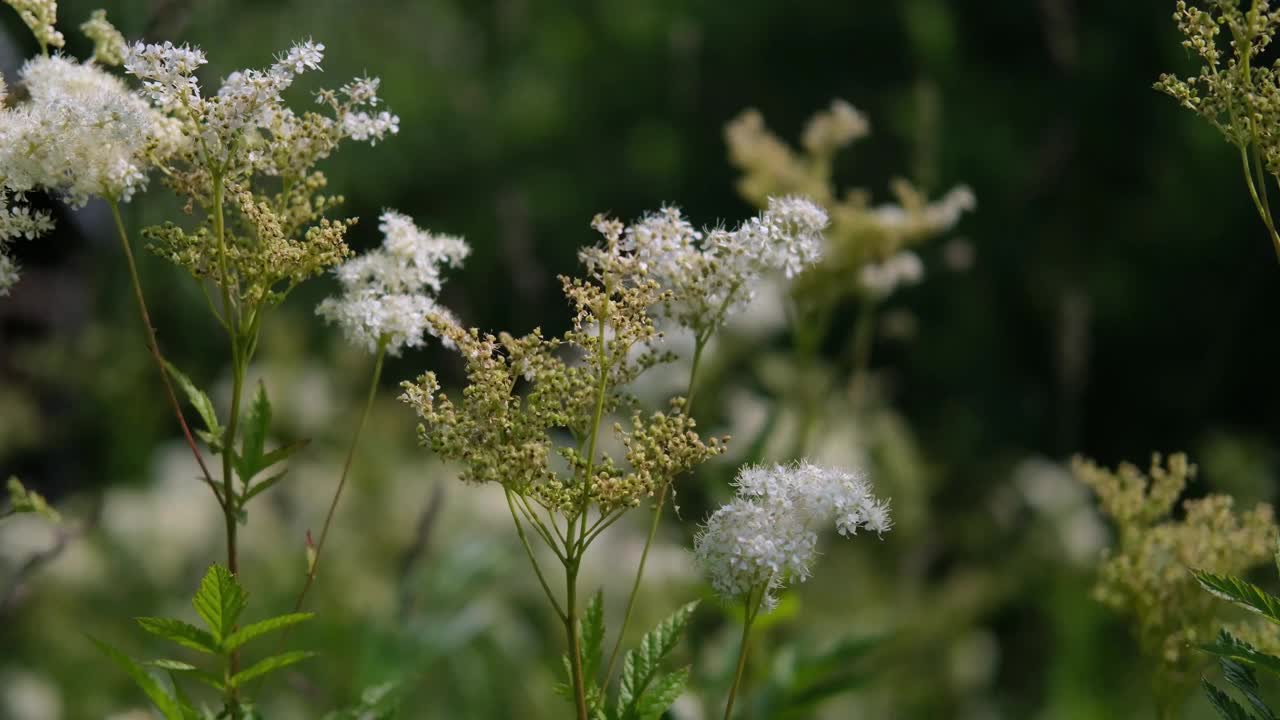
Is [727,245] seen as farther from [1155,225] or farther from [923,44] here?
[1155,225]

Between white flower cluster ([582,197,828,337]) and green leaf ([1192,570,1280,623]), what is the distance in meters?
0.41

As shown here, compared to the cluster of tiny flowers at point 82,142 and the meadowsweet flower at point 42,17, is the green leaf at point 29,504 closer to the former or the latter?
the cluster of tiny flowers at point 82,142

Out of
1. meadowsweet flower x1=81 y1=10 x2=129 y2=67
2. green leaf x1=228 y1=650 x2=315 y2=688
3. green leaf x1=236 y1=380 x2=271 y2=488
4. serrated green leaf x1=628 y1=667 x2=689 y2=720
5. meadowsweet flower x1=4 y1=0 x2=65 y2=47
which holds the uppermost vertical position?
meadowsweet flower x1=4 y1=0 x2=65 y2=47

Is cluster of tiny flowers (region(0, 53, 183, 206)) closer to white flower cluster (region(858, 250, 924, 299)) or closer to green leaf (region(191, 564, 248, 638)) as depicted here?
green leaf (region(191, 564, 248, 638))

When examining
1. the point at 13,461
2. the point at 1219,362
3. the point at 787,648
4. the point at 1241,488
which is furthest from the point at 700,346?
the point at 13,461

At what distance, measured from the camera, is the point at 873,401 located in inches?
159

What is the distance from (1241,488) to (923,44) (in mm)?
2246

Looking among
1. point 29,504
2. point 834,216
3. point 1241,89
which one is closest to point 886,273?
point 834,216

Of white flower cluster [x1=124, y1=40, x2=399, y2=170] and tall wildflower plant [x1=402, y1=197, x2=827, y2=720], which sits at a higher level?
white flower cluster [x1=124, y1=40, x2=399, y2=170]

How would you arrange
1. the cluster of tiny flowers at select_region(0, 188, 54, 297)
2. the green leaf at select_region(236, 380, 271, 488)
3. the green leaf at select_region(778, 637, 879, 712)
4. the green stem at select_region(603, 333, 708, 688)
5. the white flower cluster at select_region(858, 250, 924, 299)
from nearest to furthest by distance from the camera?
1. the green stem at select_region(603, 333, 708, 688)
2. the cluster of tiny flowers at select_region(0, 188, 54, 297)
3. the green leaf at select_region(236, 380, 271, 488)
4. the green leaf at select_region(778, 637, 879, 712)
5. the white flower cluster at select_region(858, 250, 924, 299)

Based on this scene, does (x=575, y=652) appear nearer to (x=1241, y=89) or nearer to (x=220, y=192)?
(x=220, y=192)

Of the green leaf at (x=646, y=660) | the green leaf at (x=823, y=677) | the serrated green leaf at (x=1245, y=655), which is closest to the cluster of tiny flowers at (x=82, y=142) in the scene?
the green leaf at (x=646, y=660)

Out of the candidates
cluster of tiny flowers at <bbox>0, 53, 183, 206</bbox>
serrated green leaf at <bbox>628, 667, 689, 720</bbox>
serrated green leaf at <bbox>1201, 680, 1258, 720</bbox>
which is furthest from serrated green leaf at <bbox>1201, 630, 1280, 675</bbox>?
cluster of tiny flowers at <bbox>0, 53, 183, 206</bbox>

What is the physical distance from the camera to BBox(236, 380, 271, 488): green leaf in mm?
1181
